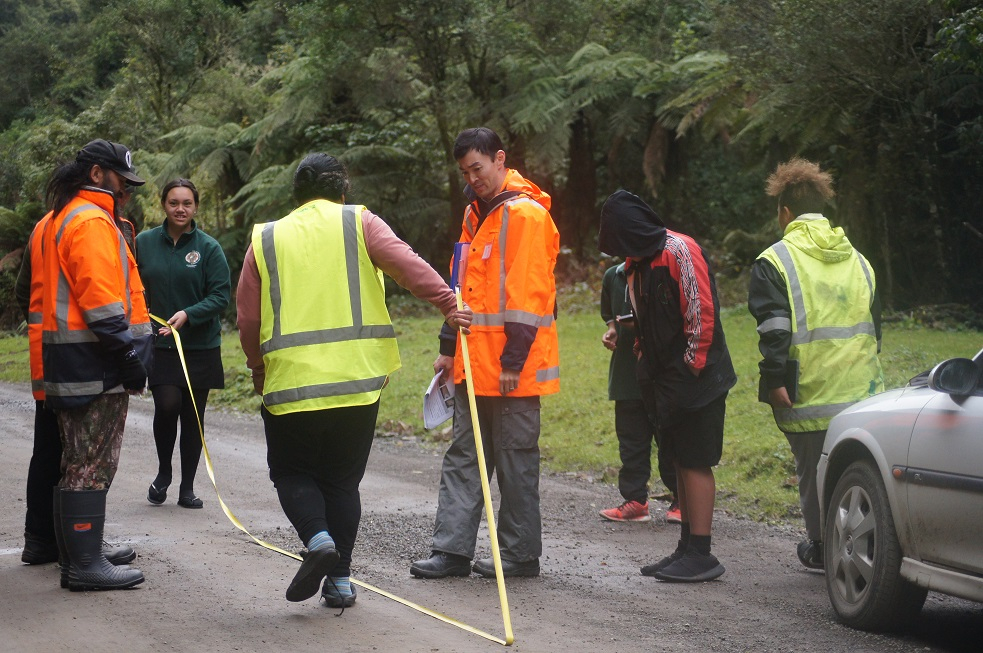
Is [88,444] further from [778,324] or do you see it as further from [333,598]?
[778,324]

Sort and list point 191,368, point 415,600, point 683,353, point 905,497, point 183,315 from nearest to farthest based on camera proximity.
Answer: point 905,497, point 415,600, point 683,353, point 183,315, point 191,368

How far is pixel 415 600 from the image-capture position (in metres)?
5.41

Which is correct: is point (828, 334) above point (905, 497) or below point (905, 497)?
above

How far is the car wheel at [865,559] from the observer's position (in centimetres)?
488

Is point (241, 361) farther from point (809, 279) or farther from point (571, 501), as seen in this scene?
point (809, 279)

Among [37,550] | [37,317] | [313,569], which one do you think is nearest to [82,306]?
[37,317]

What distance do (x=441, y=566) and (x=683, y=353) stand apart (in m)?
1.64

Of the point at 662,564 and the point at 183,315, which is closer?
the point at 662,564

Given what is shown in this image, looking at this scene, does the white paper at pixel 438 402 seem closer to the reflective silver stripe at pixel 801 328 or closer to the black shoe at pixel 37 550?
the reflective silver stripe at pixel 801 328

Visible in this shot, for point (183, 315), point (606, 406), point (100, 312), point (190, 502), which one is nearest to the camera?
point (100, 312)

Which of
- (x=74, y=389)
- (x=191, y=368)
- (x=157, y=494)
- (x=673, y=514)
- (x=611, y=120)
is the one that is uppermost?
(x=611, y=120)

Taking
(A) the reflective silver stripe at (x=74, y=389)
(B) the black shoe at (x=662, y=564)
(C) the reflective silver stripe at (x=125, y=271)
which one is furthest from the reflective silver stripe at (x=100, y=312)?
(B) the black shoe at (x=662, y=564)

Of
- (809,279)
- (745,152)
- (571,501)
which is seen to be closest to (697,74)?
(745,152)

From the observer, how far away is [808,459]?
6.17m
